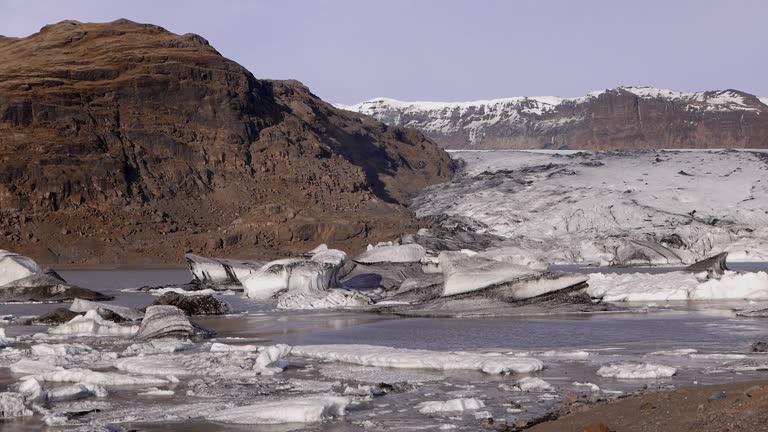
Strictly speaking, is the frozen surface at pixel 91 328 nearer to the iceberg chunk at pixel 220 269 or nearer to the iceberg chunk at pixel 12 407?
the iceberg chunk at pixel 12 407

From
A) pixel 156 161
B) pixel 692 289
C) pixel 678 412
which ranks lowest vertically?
pixel 692 289

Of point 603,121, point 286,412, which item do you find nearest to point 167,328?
point 286,412

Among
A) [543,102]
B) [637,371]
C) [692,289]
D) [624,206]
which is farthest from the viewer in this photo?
[543,102]

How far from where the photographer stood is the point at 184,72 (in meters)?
72.8

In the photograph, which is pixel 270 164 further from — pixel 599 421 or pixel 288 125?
pixel 599 421

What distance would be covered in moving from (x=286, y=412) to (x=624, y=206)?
60.0m

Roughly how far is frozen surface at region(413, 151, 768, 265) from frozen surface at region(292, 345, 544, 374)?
37402 millimetres

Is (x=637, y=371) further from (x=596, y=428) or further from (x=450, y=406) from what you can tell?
(x=596, y=428)

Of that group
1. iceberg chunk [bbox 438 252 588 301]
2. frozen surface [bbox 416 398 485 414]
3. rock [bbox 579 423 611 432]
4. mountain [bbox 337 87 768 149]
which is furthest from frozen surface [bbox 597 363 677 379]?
mountain [bbox 337 87 768 149]

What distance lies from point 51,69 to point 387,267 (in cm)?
4806

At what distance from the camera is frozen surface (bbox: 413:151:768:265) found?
5831 cm

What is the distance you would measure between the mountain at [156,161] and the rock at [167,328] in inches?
1536

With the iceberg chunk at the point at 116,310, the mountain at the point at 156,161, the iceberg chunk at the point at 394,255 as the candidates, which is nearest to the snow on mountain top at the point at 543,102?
the mountain at the point at 156,161

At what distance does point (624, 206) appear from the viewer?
66438 mm
